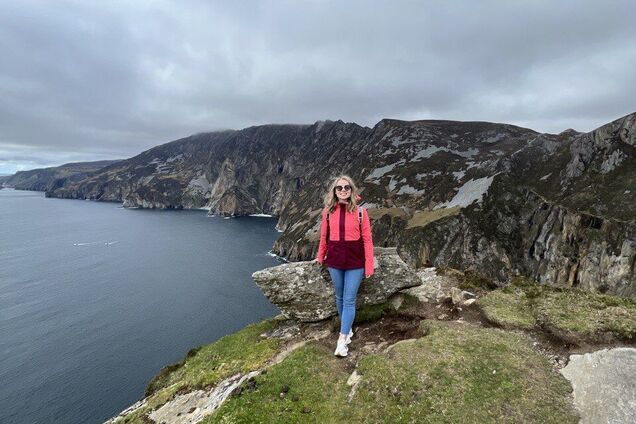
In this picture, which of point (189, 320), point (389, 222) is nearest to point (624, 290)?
point (389, 222)

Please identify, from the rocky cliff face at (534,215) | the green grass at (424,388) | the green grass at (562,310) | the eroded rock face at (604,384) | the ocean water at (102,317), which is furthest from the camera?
the rocky cliff face at (534,215)

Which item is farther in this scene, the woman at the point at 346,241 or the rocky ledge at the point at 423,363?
the woman at the point at 346,241

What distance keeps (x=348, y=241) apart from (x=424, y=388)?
17.5 feet

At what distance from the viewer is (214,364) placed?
1672 centimetres

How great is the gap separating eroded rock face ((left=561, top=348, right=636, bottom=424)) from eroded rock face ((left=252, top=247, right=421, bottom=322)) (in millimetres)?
7706

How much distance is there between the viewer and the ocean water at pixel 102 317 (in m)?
54.9

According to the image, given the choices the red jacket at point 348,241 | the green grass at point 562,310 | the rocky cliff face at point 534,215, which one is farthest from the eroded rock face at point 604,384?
the rocky cliff face at point 534,215

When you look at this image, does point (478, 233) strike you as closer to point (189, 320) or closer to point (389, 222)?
point (389, 222)

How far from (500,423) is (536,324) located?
652 cm

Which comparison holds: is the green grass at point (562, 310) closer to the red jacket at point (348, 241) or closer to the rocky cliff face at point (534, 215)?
the red jacket at point (348, 241)

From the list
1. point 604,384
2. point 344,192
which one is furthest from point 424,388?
point 344,192

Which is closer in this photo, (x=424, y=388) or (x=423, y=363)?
(x=424, y=388)

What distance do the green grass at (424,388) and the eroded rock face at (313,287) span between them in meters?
3.79

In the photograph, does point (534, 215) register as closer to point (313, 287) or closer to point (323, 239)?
point (313, 287)
